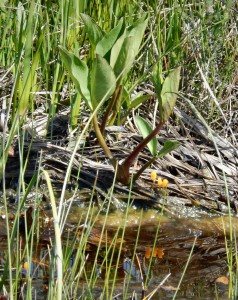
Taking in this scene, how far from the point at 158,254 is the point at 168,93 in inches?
25.8

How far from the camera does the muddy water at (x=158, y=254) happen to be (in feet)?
8.07

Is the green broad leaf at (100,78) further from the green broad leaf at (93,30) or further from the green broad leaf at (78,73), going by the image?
the green broad leaf at (93,30)

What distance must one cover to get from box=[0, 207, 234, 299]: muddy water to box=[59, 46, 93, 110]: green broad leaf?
1.72 ft

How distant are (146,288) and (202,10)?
2151mm

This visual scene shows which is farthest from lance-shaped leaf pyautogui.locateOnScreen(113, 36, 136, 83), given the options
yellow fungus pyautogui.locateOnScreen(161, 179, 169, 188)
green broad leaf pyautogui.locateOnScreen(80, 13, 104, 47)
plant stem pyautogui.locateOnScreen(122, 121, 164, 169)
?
yellow fungus pyautogui.locateOnScreen(161, 179, 169, 188)

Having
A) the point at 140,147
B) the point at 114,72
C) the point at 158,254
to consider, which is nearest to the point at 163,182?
the point at 140,147

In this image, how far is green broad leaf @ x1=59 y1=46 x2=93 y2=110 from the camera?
2.81m

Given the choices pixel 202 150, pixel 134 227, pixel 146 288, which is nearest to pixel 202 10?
pixel 202 150

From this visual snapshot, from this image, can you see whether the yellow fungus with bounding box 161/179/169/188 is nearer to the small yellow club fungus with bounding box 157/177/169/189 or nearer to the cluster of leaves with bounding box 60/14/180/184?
the small yellow club fungus with bounding box 157/177/169/189

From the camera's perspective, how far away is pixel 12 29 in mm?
3717

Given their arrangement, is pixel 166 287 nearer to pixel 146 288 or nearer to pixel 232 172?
pixel 146 288

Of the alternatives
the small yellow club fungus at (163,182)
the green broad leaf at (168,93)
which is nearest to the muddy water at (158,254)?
the small yellow club fungus at (163,182)

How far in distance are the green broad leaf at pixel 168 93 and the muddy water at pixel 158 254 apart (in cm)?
46

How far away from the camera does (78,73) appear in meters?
2.86
